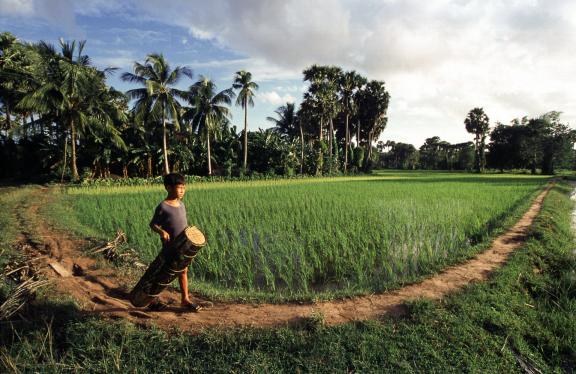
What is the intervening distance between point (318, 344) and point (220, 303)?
1.39 metres

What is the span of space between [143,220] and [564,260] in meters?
8.71

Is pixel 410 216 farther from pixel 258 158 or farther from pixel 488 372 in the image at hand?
pixel 258 158

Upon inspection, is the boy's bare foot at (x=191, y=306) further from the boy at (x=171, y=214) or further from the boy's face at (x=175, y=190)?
the boy's face at (x=175, y=190)

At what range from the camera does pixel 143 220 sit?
761 centimetres

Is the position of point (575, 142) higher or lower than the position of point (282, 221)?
higher

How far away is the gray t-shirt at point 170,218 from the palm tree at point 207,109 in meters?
19.8

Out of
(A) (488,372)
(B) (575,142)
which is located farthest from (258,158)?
(B) (575,142)

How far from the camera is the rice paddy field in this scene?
457 centimetres

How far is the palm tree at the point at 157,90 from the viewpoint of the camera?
18.4m

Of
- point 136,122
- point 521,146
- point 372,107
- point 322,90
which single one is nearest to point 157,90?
point 136,122

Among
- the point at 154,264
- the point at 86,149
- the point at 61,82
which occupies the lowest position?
the point at 154,264

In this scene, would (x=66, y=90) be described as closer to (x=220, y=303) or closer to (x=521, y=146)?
(x=220, y=303)

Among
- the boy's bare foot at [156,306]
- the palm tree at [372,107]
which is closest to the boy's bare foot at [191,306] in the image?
the boy's bare foot at [156,306]

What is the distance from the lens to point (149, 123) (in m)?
22.0
